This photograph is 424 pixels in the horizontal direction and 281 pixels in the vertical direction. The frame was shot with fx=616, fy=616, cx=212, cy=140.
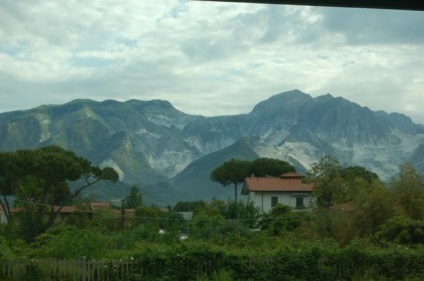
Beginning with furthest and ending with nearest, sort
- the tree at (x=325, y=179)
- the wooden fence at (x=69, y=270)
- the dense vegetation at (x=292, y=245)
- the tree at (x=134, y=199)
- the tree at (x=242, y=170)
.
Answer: the tree at (x=134, y=199), the tree at (x=242, y=170), the tree at (x=325, y=179), the dense vegetation at (x=292, y=245), the wooden fence at (x=69, y=270)

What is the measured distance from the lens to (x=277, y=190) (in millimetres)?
61469

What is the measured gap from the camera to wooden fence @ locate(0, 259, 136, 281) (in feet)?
59.8

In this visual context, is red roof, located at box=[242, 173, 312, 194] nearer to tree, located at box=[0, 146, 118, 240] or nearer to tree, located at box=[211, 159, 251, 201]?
tree, located at box=[211, 159, 251, 201]

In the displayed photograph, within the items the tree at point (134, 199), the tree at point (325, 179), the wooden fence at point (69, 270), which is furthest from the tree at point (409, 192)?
the tree at point (134, 199)

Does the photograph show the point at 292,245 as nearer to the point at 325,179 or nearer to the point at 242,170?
the point at 325,179

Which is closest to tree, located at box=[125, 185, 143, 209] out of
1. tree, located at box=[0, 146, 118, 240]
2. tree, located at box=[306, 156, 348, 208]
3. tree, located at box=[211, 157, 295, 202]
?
tree, located at box=[211, 157, 295, 202]

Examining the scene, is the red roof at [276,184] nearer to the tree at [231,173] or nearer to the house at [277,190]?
the house at [277,190]

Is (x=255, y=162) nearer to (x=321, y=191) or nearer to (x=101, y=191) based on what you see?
(x=321, y=191)

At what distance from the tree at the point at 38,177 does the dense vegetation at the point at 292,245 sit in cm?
434

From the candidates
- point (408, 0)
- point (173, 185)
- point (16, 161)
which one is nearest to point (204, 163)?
point (173, 185)

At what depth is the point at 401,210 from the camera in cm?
2812

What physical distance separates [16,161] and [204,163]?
140 m

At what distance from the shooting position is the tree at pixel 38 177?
43656 millimetres

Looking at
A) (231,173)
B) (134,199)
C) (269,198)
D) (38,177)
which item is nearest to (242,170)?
(231,173)
